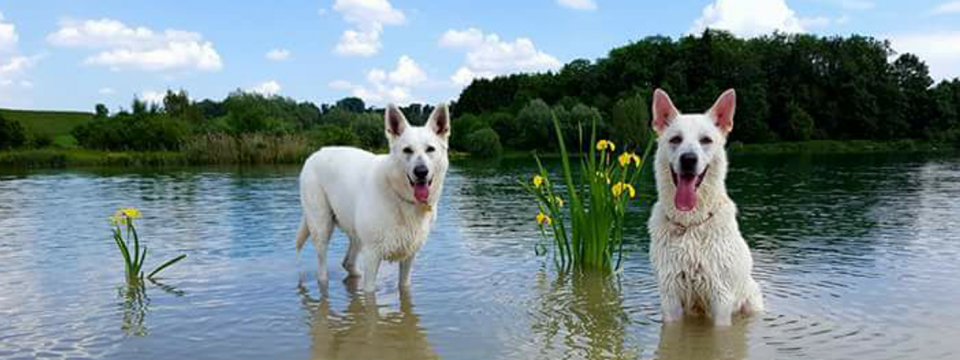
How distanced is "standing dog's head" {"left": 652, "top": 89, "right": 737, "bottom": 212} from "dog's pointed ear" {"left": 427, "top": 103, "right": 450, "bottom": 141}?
7.15ft

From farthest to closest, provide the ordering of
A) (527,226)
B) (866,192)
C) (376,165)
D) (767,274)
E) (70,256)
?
(866,192), (527,226), (70,256), (767,274), (376,165)

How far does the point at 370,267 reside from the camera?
24.5ft

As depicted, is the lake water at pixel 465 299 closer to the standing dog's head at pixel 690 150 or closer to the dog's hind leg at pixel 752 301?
the dog's hind leg at pixel 752 301

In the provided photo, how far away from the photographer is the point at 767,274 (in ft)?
29.3

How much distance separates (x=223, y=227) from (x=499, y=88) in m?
107

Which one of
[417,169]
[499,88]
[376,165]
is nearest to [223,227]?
[376,165]

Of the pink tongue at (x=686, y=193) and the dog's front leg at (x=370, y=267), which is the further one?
the dog's front leg at (x=370, y=267)

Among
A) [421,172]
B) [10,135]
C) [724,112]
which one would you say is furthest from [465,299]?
[10,135]

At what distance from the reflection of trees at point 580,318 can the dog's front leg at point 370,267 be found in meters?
1.72

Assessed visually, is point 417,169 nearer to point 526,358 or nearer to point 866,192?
point 526,358

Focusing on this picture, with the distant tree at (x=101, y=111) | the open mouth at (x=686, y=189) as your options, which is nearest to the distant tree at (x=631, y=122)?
the distant tree at (x=101, y=111)

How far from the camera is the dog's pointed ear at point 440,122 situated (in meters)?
7.07

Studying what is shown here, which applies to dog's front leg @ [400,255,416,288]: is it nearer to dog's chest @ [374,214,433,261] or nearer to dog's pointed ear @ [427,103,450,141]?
dog's chest @ [374,214,433,261]

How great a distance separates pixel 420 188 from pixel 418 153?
1.21ft
